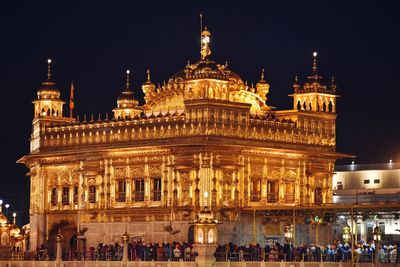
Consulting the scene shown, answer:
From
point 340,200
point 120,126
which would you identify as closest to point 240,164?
point 120,126

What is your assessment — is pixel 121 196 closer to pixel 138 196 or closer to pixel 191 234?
pixel 138 196

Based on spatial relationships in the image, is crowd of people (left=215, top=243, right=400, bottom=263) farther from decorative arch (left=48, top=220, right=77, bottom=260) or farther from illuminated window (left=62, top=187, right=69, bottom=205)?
decorative arch (left=48, top=220, right=77, bottom=260)

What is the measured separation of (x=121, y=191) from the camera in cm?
7931

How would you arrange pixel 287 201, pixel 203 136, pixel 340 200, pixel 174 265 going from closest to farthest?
pixel 174 265, pixel 203 136, pixel 287 201, pixel 340 200

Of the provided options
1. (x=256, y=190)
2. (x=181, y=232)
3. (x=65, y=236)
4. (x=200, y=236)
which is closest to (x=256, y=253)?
(x=200, y=236)

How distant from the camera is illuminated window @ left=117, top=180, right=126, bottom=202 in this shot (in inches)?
3110

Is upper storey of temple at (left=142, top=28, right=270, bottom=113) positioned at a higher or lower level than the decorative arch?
higher

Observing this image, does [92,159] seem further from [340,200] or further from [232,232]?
[340,200]

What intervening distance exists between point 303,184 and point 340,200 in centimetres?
2426

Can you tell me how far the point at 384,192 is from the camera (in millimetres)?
106562

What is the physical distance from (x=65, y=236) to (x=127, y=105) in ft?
32.9

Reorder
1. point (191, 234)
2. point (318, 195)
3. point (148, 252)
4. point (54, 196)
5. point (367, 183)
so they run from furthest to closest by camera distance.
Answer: point (367, 183) < point (54, 196) < point (318, 195) < point (191, 234) < point (148, 252)

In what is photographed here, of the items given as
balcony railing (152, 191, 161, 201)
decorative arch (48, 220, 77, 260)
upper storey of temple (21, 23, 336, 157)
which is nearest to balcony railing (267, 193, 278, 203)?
upper storey of temple (21, 23, 336, 157)

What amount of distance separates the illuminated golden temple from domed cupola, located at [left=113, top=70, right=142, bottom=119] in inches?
101
